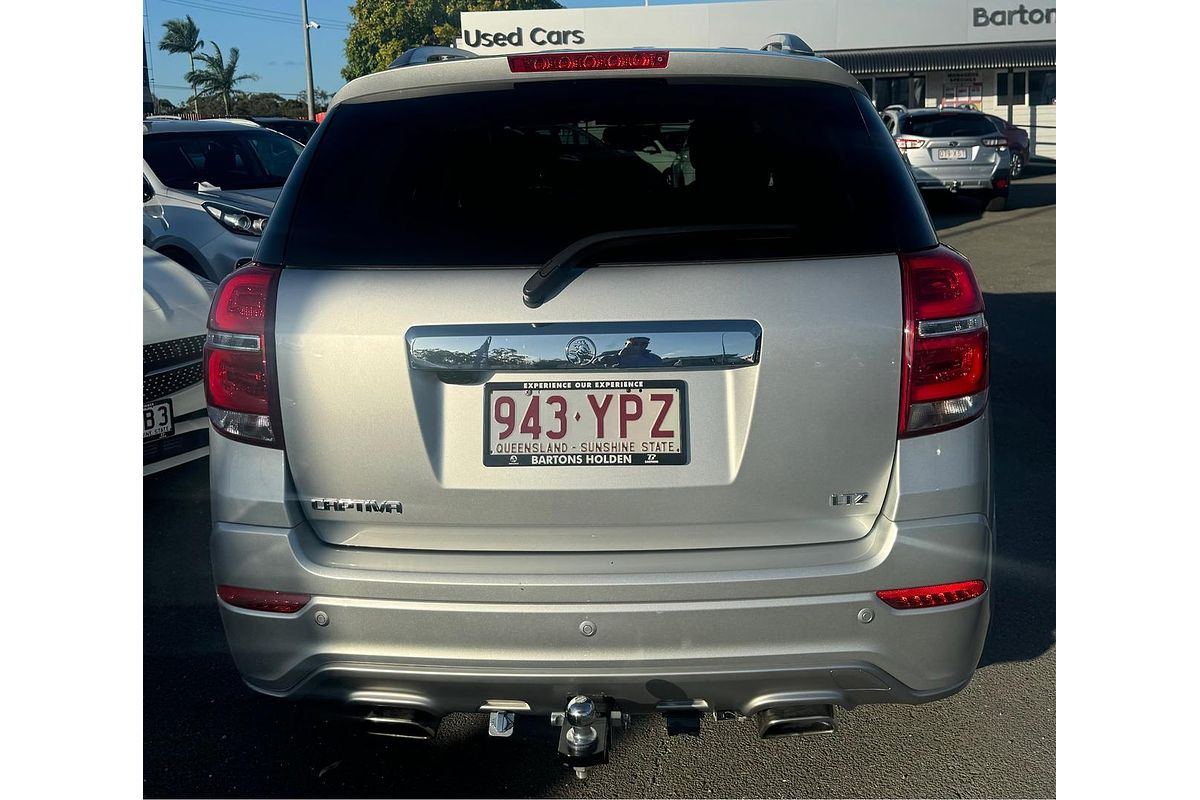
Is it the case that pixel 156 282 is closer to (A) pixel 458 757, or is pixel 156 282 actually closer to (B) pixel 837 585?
(A) pixel 458 757

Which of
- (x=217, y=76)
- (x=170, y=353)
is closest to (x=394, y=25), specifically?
(x=217, y=76)

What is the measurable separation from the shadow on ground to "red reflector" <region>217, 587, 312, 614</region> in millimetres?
1706

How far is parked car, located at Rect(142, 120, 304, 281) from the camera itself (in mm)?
8672

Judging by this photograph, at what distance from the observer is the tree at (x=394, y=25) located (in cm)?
6284

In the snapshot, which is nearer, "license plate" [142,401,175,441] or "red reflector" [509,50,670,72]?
"red reflector" [509,50,670,72]

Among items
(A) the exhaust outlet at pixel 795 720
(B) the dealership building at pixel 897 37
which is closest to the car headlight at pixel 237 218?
(A) the exhaust outlet at pixel 795 720

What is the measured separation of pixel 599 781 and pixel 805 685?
77cm

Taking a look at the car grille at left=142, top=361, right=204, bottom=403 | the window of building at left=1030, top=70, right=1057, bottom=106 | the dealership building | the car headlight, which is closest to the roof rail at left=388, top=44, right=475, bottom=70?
the car grille at left=142, top=361, right=204, bottom=403

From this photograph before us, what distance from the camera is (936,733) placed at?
3.04 meters

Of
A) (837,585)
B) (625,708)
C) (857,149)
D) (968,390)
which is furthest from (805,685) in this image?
(857,149)

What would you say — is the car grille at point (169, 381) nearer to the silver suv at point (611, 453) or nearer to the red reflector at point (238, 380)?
the red reflector at point (238, 380)

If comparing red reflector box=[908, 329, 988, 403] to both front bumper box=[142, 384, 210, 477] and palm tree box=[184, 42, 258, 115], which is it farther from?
palm tree box=[184, 42, 258, 115]

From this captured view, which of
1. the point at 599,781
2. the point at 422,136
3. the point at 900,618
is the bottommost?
the point at 599,781

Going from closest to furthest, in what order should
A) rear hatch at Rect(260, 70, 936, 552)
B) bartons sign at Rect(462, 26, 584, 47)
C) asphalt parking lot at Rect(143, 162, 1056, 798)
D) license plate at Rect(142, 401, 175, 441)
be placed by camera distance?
rear hatch at Rect(260, 70, 936, 552)
asphalt parking lot at Rect(143, 162, 1056, 798)
license plate at Rect(142, 401, 175, 441)
bartons sign at Rect(462, 26, 584, 47)
